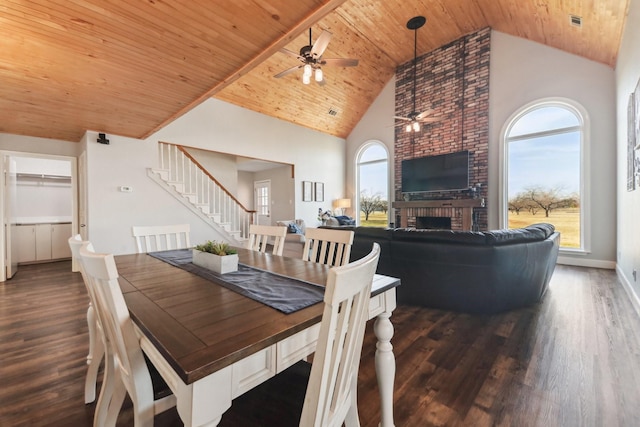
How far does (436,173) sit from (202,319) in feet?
21.5

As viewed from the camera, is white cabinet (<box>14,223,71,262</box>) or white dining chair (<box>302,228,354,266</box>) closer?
white dining chair (<box>302,228,354,266</box>)

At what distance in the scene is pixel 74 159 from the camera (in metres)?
4.78

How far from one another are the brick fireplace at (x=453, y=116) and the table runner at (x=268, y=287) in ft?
18.4

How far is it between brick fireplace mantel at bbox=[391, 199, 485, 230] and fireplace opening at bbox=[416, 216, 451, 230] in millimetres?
111

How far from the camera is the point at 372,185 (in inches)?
322

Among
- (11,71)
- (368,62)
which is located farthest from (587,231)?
(11,71)

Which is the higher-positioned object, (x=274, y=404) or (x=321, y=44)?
(x=321, y=44)

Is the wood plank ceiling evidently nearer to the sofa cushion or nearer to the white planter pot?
the white planter pot

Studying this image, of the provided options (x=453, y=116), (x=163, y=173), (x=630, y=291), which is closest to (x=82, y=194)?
(x=163, y=173)

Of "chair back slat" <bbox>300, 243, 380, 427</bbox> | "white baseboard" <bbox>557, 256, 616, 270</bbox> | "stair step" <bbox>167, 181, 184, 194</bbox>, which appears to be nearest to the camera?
"chair back slat" <bbox>300, 243, 380, 427</bbox>

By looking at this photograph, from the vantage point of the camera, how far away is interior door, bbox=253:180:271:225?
8320 millimetres

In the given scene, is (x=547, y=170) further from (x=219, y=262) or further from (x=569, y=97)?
(x=219, y=262)

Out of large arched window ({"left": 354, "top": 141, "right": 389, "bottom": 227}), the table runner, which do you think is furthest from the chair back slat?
large arched window ({"left": 354, "top": 141, "right": 389, "bottom": 227})

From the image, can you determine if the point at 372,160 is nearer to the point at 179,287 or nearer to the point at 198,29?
the point at 198,29
